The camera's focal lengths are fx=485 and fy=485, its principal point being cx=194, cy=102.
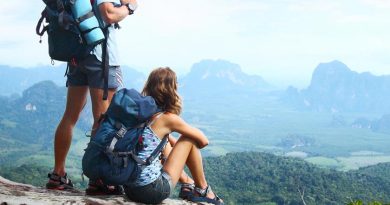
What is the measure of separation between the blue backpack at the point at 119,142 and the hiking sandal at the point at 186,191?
3.13 feet

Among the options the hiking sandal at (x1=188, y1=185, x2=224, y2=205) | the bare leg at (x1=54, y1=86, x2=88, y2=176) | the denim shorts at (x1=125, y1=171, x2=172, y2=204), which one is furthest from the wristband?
the hiking sandal at (x1=188, y1=185, x2=224, y2=205)

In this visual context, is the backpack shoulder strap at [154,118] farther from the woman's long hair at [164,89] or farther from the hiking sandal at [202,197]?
the hiking sandal at [202,197]

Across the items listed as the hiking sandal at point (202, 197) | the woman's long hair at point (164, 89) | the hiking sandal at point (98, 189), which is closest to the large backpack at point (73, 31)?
the woman's long hair at point (164, 89)

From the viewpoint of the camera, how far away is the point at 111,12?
4.91 metres

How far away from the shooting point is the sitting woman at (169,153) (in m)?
4.83

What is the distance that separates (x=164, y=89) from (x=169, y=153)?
32.5 inches

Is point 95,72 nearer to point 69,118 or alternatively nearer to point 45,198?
point 69,118

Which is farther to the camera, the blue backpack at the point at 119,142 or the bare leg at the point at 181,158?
the bare leg at the point at 181,158

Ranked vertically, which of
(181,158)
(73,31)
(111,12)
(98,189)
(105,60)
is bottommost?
(98,189)

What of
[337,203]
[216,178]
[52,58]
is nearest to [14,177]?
[216,178]

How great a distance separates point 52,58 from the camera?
5145 millimetres

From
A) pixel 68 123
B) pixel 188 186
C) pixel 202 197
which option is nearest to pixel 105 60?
pixel 68 123

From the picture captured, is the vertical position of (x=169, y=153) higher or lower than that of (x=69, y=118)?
lower

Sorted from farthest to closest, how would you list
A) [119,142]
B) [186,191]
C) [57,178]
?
[57,178], [186,191], [119,142]
